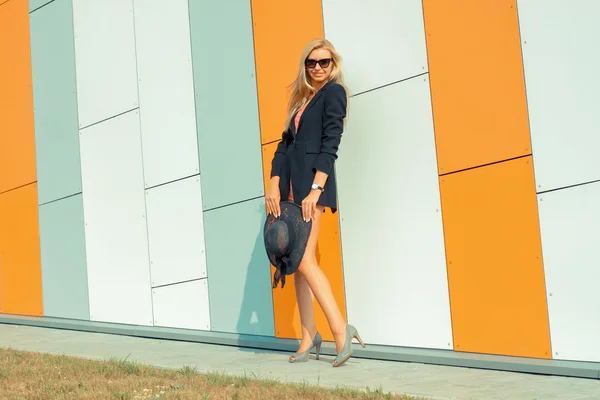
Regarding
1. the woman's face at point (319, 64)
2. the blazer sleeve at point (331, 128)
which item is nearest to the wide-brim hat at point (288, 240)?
the blazer sleeve at point (331, 128)

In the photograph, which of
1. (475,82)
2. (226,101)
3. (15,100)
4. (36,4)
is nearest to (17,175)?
(15,100)

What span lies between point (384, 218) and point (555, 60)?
1.50 meters

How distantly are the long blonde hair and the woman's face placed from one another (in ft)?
0.07

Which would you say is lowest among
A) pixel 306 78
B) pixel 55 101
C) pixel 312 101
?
pixel 312 101

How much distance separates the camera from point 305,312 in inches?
208

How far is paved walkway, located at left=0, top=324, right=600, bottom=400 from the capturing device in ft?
13.2

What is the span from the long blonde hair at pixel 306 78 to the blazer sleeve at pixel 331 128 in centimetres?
16

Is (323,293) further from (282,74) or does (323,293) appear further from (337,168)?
(282,74)

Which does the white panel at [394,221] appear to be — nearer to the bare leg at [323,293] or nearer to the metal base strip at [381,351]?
the metal base strip at [381,351]

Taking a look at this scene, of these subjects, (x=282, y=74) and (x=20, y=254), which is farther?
(x=20, y=254)

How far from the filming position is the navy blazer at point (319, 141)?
16.5 ft

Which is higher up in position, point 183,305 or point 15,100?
point 15,100

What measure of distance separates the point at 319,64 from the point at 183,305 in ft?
9.19

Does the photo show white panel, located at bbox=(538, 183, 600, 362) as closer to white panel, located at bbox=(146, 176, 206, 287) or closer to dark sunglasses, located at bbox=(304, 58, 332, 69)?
dark sunglasses, located at bbox=(304, 58, 332, 69)
